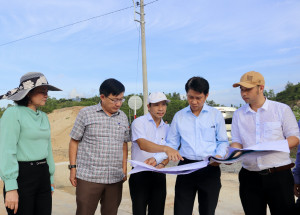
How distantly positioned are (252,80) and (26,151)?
2.12 m

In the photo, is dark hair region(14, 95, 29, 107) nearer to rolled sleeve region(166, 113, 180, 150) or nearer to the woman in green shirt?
the woman in green shirt

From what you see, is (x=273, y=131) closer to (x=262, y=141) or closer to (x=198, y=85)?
(x=262, y=141)

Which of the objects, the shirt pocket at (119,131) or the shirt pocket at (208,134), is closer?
the shirt pocket at (208,134)

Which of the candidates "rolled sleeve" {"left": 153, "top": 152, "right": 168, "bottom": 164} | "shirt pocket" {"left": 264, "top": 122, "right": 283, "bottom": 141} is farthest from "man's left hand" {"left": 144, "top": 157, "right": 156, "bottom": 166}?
"shirt pocket" {"left": 264, "top": 122, "right": 283, "bottom": 141}

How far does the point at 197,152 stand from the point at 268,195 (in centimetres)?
75

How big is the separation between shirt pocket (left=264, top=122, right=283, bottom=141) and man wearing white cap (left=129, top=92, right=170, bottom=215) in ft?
3.54

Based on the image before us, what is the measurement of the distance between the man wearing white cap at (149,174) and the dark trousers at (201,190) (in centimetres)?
30

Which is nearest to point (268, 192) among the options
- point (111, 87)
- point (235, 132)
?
point (235, 132)

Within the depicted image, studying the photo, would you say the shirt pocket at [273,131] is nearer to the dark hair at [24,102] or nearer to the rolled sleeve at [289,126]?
the rolled sleeve at [289,126]

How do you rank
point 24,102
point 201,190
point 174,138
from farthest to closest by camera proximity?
point 174,138, point 201,190, point 24,102

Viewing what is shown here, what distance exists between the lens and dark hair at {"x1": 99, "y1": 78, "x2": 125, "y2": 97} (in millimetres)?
3141

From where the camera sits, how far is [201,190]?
3053 mm

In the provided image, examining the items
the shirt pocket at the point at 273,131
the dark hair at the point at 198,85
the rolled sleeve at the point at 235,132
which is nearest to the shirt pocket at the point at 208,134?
the rolled sleeve at the point at 235,132

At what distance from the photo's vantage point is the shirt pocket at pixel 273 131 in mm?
2811
